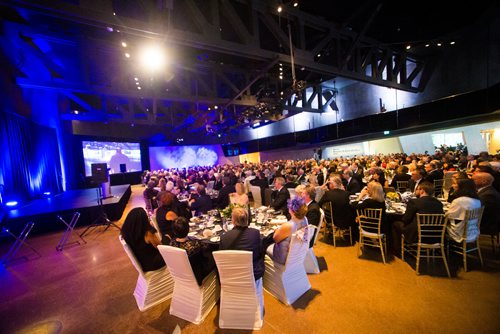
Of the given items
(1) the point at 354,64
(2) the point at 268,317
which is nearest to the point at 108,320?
(2) the point at 268,317

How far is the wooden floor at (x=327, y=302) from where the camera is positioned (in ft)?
8.61

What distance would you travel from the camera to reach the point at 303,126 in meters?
18.0

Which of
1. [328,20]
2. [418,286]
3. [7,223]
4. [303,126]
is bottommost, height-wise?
[418,286]

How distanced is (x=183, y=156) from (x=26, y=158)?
636 inches

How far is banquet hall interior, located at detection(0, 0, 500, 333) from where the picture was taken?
3016 mm

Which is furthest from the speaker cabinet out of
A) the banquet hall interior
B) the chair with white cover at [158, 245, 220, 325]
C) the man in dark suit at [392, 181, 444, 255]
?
the man in dark suit at [392, 181, 444, 255]

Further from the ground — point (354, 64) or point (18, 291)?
point (354, 64)

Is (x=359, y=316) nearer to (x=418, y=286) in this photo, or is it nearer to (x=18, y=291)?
(x=418, y=286)

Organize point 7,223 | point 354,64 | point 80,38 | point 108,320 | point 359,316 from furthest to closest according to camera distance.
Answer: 1. point 354,64
2. point 7,223
3. point 80,38
4. point 108,320
5. point 359,316

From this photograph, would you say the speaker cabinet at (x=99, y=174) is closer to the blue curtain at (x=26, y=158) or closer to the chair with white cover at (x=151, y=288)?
the blue curtain at (x=26, y=158)

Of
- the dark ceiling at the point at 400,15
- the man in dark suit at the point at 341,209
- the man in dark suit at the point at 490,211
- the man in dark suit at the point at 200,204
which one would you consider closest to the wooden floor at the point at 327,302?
the man in dark suit at the point at 490,211

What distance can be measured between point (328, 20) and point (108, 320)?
7.85 meters

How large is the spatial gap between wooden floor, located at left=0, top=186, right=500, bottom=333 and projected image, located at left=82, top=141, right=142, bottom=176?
1320cm

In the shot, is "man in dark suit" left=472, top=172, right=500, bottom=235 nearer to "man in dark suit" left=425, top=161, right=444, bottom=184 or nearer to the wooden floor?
the wooden floor
